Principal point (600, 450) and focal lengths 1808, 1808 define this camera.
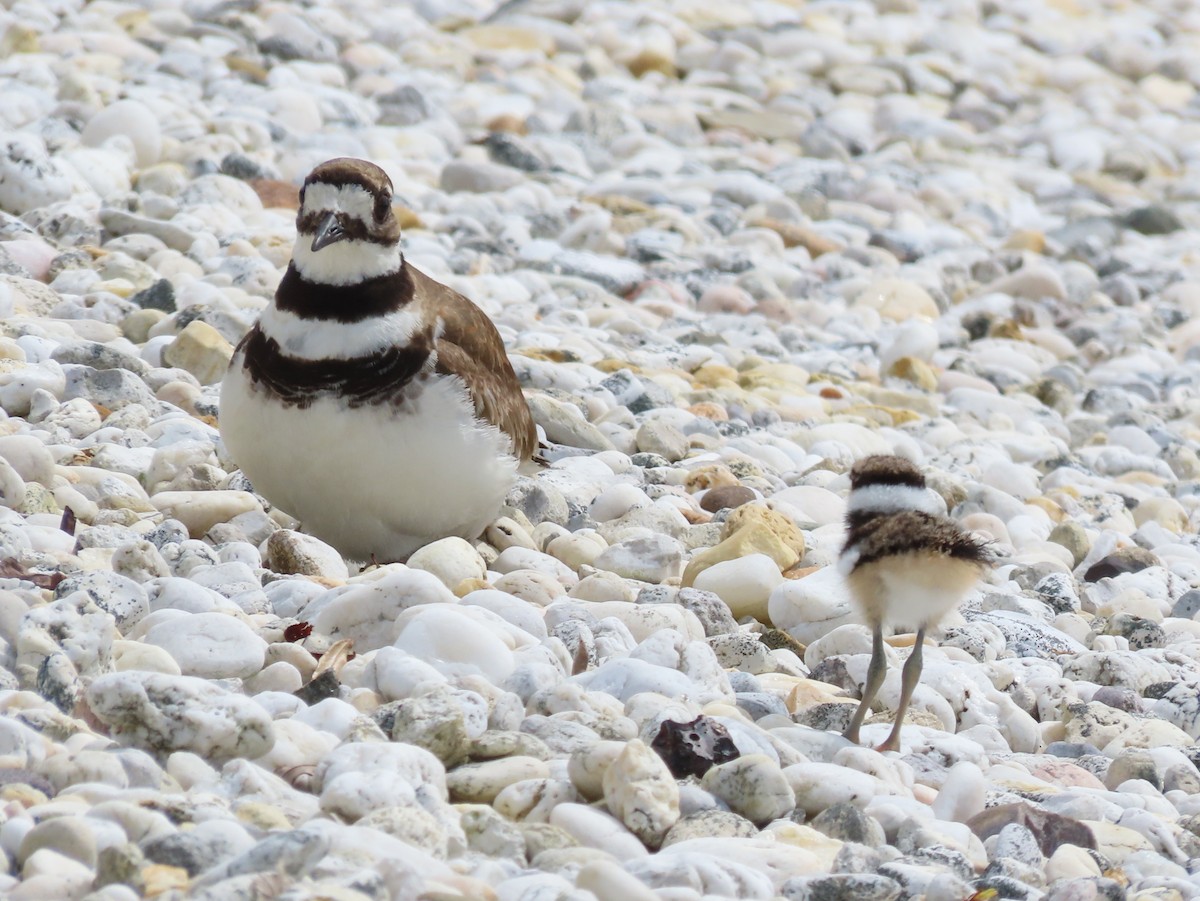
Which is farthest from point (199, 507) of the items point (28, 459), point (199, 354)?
point (199, 354)

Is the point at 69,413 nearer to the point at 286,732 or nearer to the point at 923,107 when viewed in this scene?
the point at 286,732

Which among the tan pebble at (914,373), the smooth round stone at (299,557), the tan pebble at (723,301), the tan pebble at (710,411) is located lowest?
the tan pebble at (914,373)

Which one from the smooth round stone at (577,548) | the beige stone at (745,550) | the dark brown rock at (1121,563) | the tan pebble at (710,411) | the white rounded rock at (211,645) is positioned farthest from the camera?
the tan pebble at (710,411)

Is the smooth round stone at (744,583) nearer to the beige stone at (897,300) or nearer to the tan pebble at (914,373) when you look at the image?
the tan pebble at (914,373)

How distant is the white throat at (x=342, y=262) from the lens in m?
5.76

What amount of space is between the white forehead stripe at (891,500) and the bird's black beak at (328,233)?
1.82 metres

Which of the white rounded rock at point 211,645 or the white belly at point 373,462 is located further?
the white belly at point 373,462

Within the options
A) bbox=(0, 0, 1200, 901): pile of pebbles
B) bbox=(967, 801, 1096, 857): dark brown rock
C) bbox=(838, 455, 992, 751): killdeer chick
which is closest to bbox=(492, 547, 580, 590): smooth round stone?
bbox=(0, 0, 1200, 901): pile of pebbles

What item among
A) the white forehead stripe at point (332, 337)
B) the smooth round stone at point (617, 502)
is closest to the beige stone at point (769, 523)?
the smooth round stone at point (617, 502)

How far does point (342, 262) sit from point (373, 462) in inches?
25.8

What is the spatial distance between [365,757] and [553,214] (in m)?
7.05

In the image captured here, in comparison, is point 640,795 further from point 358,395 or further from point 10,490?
point 10,490

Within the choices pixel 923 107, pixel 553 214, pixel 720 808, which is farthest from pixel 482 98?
pixel 720 808

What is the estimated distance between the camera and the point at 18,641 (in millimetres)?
4285
